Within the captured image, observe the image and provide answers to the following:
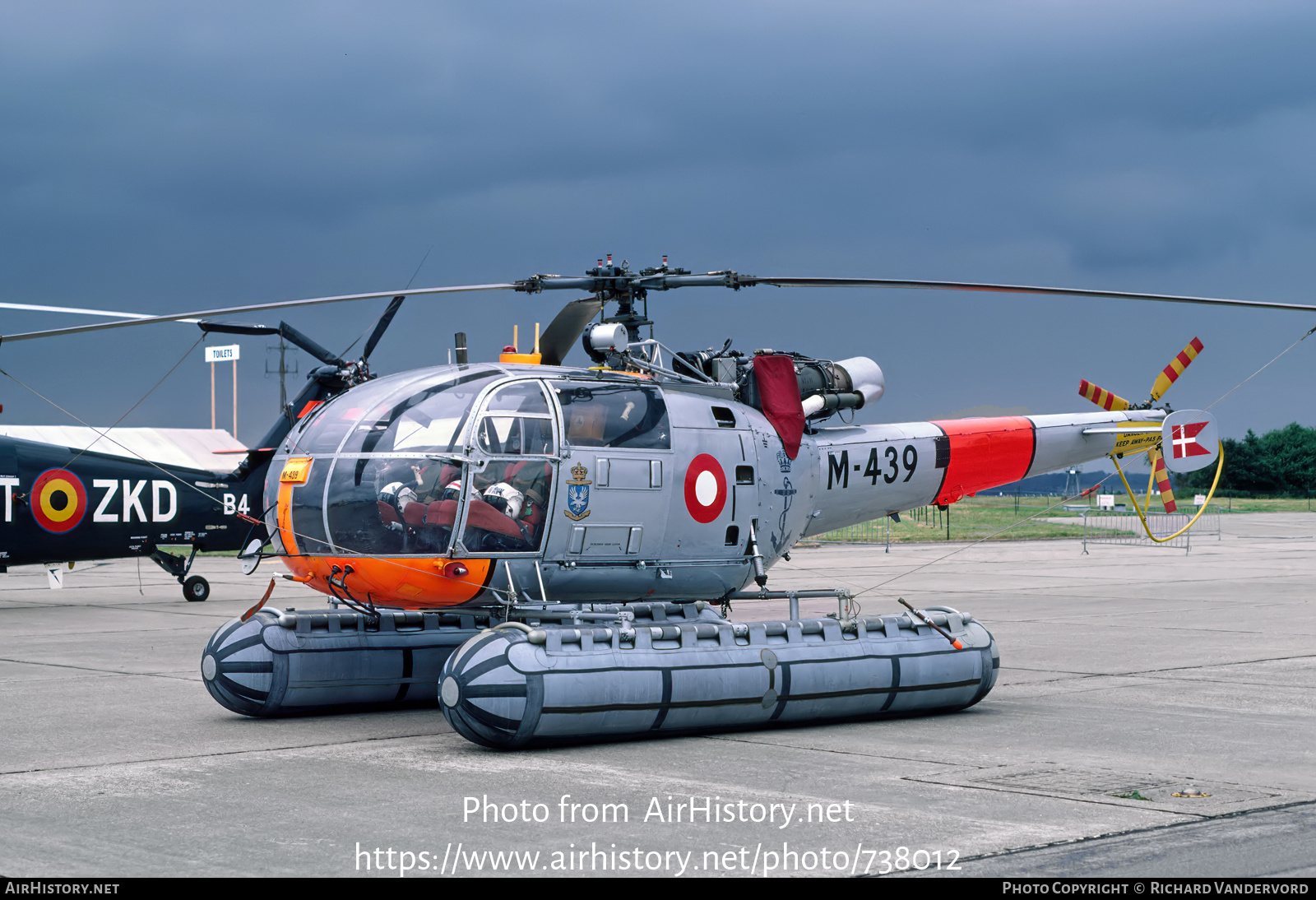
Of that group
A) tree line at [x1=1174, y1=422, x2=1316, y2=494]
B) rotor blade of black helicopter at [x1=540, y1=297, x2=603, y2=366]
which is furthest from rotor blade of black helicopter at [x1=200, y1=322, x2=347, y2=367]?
tree line at [x1=1174, y1=422, x2=1316, y2=494]

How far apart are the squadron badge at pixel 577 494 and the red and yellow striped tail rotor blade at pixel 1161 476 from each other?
297 inches

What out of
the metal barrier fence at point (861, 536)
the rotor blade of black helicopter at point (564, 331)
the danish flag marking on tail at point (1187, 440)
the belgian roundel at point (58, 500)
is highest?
the rotor blade of black helicopter at point (564, 331)

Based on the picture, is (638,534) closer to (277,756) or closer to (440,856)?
(277,756)

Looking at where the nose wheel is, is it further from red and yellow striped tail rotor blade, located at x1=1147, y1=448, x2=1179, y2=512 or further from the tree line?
the tree line

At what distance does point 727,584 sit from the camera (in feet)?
37.4

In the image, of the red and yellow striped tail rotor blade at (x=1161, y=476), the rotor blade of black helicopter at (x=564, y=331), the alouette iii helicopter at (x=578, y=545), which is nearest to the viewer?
the alouette iii helicopter at (x=578, y=545)

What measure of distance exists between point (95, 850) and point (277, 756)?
8.52 feet

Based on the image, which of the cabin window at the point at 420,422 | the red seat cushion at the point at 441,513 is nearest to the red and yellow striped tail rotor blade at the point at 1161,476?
the cabin window at the point at 420,422

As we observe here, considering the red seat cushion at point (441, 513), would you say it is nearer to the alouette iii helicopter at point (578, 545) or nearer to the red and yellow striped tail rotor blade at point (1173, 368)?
the alouette iii helicopter at point (578, 545)

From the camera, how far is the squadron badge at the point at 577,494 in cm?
1009

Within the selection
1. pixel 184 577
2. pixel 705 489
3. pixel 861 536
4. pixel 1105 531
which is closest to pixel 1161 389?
pixel 705 489

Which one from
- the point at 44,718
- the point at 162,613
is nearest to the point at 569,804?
the point at 44,718

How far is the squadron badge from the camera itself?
10.1 metres

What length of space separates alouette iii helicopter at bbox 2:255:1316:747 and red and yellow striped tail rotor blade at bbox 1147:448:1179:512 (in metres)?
3.74
